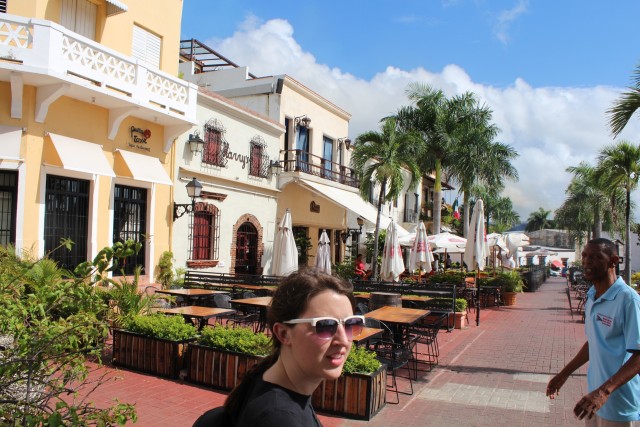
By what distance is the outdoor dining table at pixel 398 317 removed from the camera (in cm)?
748

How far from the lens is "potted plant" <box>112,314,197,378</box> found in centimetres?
700

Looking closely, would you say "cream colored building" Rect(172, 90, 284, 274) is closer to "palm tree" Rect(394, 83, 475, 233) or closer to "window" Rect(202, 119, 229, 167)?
"window" Rect(202, 119, 229, 167)

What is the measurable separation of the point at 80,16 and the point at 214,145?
17.5 ft

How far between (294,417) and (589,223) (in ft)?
148

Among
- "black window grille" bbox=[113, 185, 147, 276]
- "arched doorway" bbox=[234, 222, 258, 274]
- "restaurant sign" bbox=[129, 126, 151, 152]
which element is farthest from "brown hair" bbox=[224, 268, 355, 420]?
"arched doorway" bbox=[234, 222, 258, 274]

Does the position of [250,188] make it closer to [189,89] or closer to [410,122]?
[189,89]

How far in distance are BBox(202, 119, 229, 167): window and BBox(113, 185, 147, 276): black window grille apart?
2.67m

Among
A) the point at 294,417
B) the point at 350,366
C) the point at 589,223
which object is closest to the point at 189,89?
the point at 350,366

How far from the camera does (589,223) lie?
41.0 meters

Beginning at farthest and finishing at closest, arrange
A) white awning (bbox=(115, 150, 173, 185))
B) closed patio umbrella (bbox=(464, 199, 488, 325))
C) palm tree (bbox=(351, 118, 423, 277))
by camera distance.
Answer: palm tree (bbox=(351, 118, 423, 277))
closed patio umbrella (bbox=(464, 199, 488, 325))
white awning (bbox=(115, 150, 173, 185))

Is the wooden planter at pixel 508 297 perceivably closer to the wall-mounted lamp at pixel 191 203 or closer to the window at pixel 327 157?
the window at pixel 327 157

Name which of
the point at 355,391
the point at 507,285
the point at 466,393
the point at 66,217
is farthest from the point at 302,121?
the point at 355,391

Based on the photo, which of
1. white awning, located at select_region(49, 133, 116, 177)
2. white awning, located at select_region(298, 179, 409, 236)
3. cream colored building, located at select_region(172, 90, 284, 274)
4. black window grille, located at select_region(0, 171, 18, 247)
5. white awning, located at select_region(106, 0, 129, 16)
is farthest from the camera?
white awning, located at select_region(298, 179, 409, 236)

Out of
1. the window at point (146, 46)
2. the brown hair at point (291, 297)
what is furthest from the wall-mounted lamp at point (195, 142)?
the brown hair at point (291, 297)
